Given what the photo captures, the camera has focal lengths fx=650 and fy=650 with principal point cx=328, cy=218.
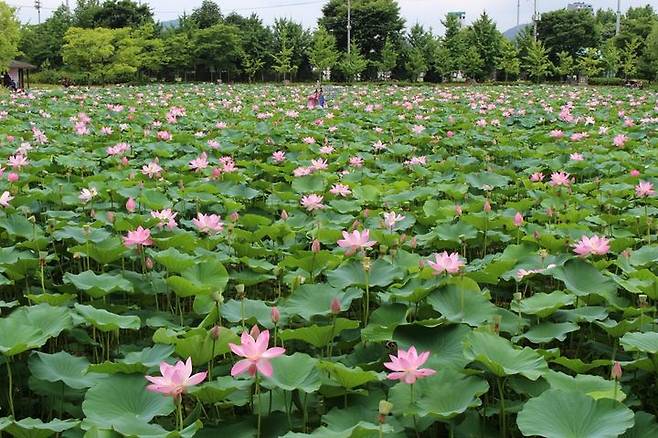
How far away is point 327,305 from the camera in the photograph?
208 centimetres

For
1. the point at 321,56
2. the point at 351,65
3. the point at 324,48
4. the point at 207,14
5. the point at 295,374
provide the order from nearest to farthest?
the point at 295,374 < the point at 351,65 < the point at 321,56 < the point at 324,48 < the point at 207,14

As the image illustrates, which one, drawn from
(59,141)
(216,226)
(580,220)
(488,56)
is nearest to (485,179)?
(580,220)

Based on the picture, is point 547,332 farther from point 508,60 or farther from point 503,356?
point 508,60

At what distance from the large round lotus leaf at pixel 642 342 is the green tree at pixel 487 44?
3673cm

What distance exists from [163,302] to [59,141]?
4.12m

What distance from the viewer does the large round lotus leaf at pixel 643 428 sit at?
1.48 metres

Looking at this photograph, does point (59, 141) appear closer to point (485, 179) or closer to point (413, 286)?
point (485, 179)

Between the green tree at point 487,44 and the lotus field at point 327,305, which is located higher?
the green tree at point 487,44

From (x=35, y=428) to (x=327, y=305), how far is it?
0.93m

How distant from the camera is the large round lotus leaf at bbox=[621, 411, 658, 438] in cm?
148

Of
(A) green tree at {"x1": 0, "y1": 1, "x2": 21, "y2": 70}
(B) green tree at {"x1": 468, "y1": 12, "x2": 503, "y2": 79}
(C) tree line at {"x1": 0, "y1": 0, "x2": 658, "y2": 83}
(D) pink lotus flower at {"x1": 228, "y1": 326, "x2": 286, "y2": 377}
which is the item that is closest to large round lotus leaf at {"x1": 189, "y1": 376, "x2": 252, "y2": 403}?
(D) pink lotus flower at {"x1": 228, "y1": 326, "x2": 286, "y2": 377}

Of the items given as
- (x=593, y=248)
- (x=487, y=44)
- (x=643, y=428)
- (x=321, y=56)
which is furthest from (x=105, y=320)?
(x=487, y=44)

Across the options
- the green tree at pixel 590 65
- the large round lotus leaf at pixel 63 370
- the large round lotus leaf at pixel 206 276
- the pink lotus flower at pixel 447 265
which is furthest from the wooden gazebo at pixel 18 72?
the pink lotus flower at pixel 447 265

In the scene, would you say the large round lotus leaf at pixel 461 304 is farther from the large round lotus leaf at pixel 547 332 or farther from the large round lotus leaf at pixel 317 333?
the large round lotus leaf at pixel 317 333
